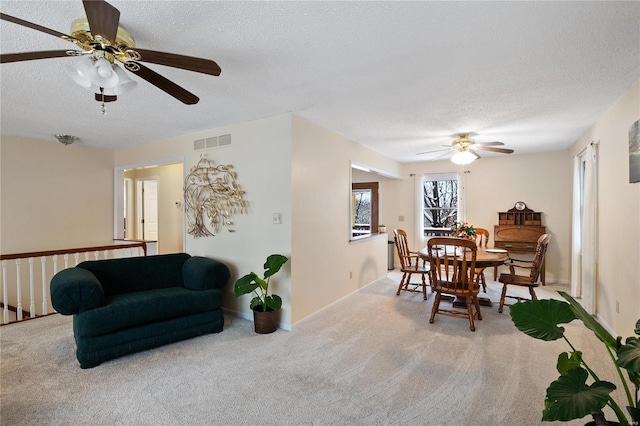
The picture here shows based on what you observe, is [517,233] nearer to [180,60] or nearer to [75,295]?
→ [180,60]

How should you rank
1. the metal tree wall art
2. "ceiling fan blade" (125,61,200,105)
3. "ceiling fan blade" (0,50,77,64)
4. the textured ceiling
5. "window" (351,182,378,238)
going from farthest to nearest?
"window" (351,182,378,238) < the metal tree wall art < "ceiling fan blade" (125,61,200,105) < the textured ceiling < "ceiling fan blade" (0,50,77,64)

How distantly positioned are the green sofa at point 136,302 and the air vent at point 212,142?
146 cm

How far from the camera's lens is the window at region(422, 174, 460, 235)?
21.5ft

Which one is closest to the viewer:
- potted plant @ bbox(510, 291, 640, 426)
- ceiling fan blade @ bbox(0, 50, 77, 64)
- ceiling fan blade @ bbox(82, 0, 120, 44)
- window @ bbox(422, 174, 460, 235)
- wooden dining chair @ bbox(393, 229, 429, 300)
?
potted plant @ bbox(510, 291, 640, 426)

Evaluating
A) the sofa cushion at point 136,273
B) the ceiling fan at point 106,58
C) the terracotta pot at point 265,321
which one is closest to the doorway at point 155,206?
the sofa cushion at point 136,273

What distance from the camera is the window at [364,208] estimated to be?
7.06 meters

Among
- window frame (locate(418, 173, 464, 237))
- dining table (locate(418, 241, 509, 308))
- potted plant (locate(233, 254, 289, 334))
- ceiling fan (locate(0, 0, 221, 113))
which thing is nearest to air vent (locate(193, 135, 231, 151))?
potted plant (locate(233, 254, 289, 334))

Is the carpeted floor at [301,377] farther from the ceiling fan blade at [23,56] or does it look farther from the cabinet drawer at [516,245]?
the cabinet drawer at [516,245]

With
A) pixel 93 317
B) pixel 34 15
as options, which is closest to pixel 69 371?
pixel 93 317

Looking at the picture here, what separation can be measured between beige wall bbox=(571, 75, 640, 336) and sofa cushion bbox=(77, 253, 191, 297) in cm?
451

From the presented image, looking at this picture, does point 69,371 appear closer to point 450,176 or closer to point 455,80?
point 455,80

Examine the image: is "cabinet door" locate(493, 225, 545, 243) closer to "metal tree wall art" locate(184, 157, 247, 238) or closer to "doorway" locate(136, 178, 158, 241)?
"metal tree wall art" locate(184, 157, 247, 238)

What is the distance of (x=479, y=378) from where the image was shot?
2.37 metres

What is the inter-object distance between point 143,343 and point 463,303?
3.83m
